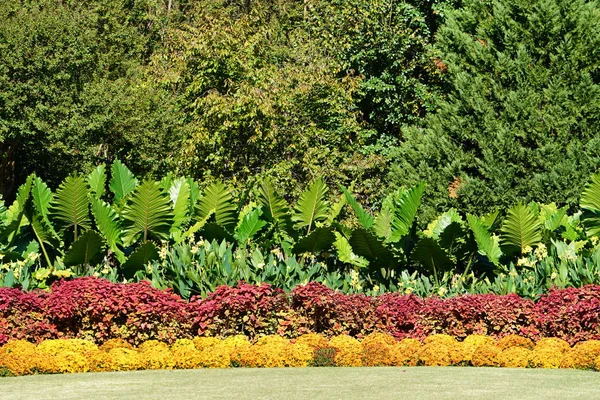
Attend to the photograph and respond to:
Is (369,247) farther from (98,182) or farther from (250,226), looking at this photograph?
(98,182)

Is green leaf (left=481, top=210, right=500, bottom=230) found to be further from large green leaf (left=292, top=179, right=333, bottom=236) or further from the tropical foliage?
large green leaf (left=292, top=179, right=333, bottom=236)

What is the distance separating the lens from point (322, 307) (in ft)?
39.7

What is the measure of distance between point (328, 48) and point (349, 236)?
42.1 feet

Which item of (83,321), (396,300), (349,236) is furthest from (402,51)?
(83,321)

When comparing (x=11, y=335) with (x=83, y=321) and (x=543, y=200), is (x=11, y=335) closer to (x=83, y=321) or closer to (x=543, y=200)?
(x=83, y=321)

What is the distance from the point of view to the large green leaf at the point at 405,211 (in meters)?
13.9

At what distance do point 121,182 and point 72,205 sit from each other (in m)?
1.56

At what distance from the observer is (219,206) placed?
1462cm

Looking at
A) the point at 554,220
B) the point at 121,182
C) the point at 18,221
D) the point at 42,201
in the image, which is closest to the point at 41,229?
the point at 42,201

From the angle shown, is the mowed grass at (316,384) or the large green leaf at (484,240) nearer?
the mowed grass at (316,384)

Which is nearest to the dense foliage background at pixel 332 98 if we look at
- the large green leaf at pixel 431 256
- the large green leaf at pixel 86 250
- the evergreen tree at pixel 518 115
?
the evergreen tree at pixel 518 115

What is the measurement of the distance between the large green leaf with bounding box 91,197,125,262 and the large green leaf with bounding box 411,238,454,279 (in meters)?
Result: 4.34

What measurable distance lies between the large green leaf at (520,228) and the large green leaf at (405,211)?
1.29 metres

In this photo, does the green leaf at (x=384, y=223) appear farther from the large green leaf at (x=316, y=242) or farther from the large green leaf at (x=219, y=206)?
the large green leaf at (x=219, y=206)
